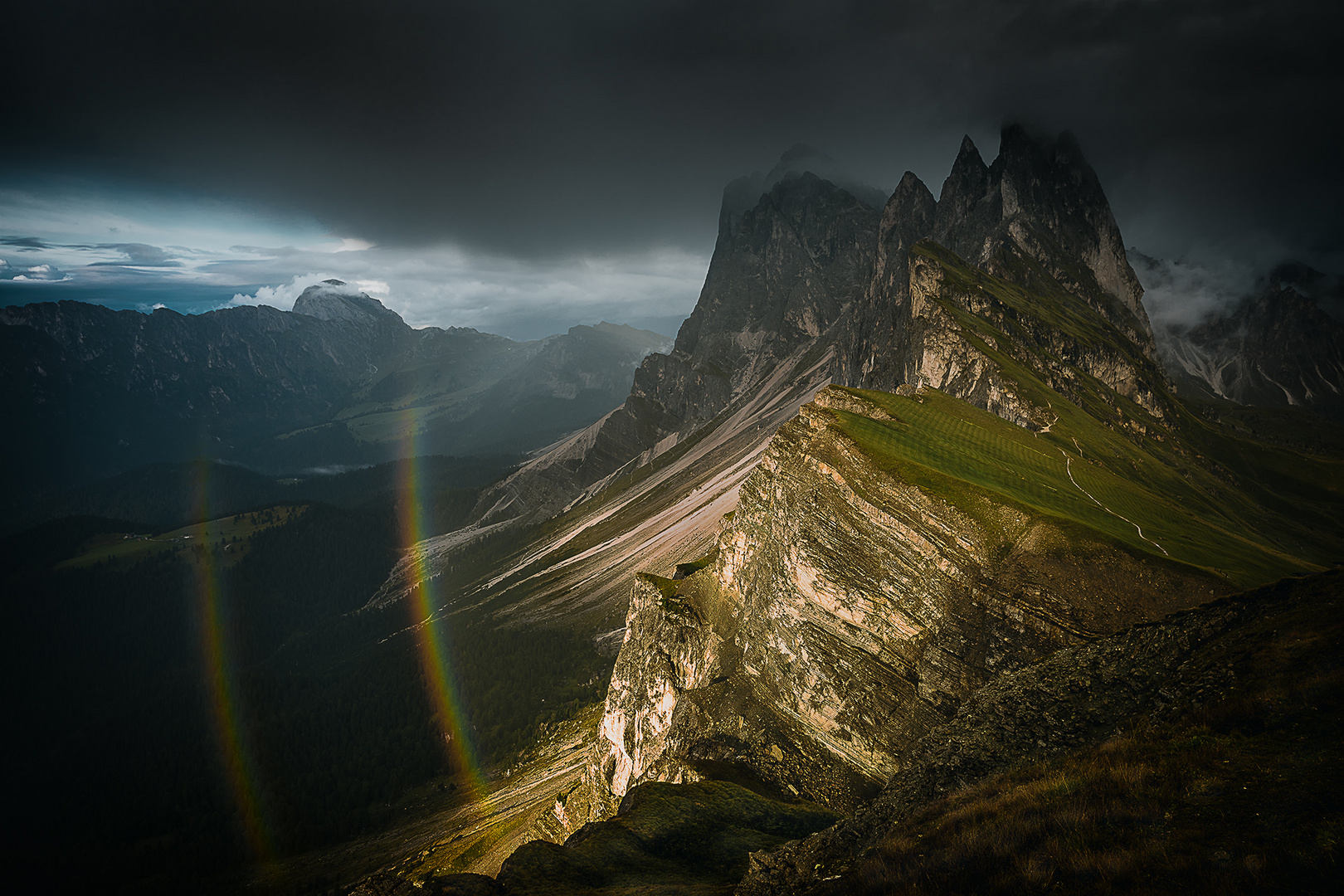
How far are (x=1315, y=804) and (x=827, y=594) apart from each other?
23.3 meters

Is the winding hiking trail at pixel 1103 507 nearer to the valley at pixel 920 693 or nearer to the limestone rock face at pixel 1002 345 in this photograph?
the valley at pixel 920 693

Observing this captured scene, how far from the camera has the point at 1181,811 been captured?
10977 millimetres

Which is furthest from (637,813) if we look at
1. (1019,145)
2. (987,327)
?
(1019,145)

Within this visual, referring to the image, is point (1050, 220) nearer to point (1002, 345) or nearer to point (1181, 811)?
point (1002, 345)

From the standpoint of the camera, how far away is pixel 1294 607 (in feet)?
57.0

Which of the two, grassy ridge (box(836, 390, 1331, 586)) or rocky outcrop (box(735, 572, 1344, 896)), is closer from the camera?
rocky outcrop (box(735, 572, 1344, 896))

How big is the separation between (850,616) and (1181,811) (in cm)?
2121

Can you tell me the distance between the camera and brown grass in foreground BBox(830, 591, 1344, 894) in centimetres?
927

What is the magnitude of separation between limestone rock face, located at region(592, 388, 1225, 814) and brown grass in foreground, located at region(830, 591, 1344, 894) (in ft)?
39.0

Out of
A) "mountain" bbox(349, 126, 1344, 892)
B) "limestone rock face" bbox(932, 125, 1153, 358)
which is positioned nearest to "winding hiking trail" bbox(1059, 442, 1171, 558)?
"mountain" bbox(349, 126, 1344, 892)

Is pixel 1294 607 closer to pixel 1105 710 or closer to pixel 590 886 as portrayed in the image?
pixel 1105 710

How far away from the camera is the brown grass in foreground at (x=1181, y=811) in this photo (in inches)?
365

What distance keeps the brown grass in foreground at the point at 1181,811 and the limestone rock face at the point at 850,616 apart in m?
11.9

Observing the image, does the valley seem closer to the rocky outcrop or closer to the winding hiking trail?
the rocky outcrop
